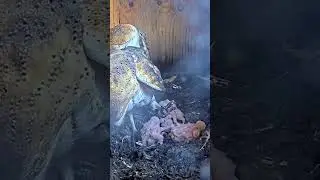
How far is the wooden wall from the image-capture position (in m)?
2.56

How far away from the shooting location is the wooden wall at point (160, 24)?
256cm

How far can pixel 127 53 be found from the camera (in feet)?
8.50

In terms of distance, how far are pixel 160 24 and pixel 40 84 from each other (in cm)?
73

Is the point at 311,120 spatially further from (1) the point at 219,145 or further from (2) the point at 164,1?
(2) the point at 164,1

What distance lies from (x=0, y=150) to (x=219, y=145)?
1.16 meters

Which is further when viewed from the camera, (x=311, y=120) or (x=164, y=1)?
(x=164, y=1)

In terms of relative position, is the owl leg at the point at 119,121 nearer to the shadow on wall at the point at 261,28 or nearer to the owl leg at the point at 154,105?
the owl leg at the point at 154,105

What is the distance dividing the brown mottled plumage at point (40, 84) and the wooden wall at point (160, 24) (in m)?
0.17

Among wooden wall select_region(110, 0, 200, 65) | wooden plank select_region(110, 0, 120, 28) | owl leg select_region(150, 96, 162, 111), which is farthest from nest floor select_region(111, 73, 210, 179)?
wooden plank select_region(110, 0, 120, 28)

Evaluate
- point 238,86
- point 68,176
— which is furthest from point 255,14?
point 68,176

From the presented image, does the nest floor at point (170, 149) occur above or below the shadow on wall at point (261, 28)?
below

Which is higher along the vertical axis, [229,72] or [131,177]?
[229,72]

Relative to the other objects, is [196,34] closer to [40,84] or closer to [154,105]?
[154,105]

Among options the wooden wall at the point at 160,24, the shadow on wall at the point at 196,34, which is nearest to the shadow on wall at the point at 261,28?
the shadow on wall at the point at 196,34
